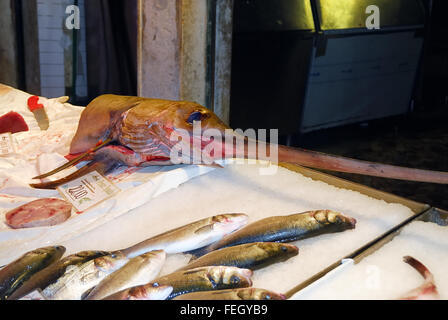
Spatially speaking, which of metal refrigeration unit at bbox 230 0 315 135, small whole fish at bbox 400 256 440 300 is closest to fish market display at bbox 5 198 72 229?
small whole fish at bbox 400 256 440 300

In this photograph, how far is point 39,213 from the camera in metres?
2.15

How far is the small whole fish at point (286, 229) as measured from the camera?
71.7 inches

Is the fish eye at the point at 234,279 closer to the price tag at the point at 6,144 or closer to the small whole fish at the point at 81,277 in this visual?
the small whole fish at the point at 81,277

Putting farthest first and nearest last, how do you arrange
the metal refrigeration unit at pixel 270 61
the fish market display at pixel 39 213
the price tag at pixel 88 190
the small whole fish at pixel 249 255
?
1. the metal refrigeration unit at pixel 270 61
2. the price tag at pixel 88 190
3. the fish market display at pixel 39 213
4. the small whole fish at pixel 249 255

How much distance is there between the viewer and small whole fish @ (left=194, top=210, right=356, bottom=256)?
1.82 metres

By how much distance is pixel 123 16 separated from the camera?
5480 millimetres

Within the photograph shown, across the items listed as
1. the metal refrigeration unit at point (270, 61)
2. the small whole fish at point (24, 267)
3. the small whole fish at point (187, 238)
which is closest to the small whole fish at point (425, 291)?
the small whole fish at point (187, 238)

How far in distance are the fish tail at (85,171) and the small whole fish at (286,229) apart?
3.47 ft

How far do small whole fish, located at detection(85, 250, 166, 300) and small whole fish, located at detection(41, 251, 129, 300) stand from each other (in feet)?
0.13

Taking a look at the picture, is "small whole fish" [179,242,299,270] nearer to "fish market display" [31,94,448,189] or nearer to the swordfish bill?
the swordfish bill


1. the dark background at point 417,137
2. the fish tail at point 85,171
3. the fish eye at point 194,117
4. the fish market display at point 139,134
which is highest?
the fish eye at point 194,117

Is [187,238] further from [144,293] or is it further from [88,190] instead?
[88,190]

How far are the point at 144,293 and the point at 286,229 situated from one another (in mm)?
648

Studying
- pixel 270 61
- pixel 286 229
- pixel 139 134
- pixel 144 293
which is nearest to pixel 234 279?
pixel 144 293
